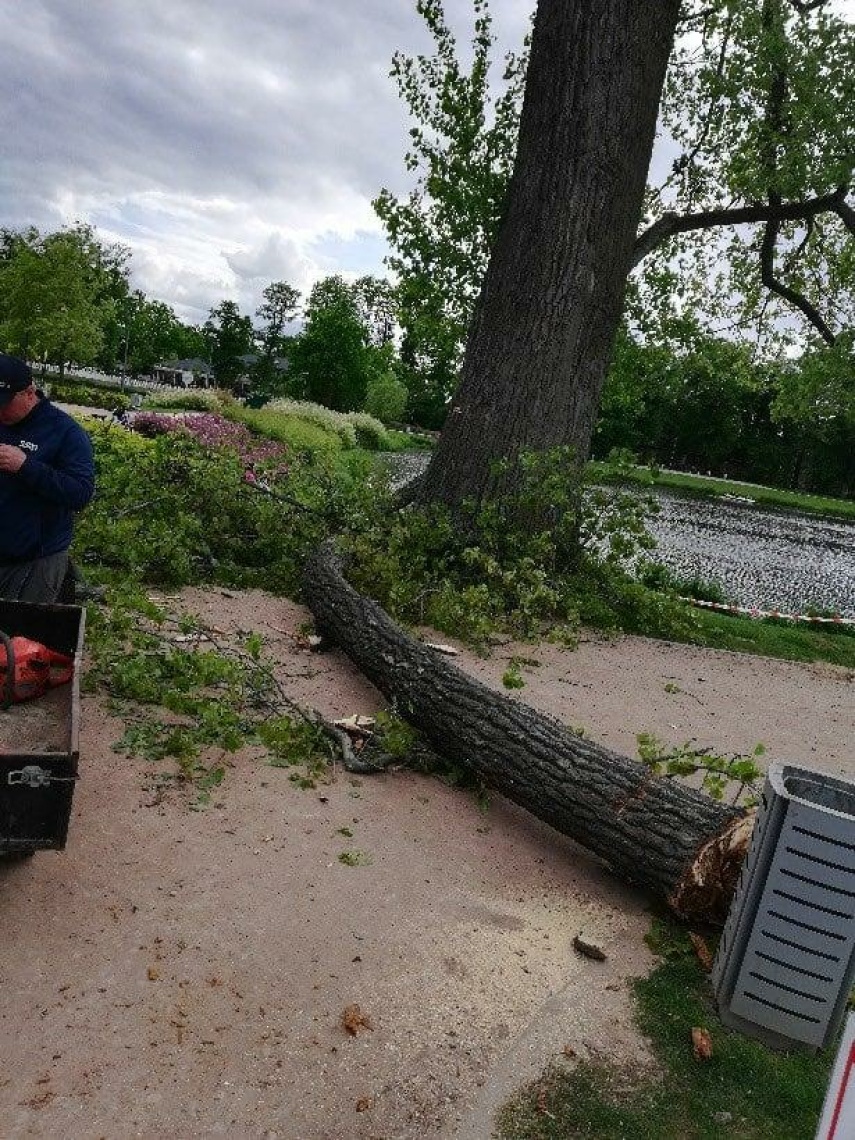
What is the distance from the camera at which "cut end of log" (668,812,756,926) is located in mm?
3660

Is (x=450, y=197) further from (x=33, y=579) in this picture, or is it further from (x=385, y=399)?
(x=385, y=399)

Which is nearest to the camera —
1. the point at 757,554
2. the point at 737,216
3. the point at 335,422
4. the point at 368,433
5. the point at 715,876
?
the point at 715,876

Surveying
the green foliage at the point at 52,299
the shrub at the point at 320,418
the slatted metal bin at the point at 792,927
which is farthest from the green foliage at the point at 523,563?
the green foliage at the point at 52,299

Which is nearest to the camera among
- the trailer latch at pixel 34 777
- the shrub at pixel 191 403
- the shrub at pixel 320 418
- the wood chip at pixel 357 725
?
the trailer latch at pixel 34 777

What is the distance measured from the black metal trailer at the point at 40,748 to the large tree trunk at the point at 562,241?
5904 millimetres

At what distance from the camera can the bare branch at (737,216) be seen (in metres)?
10.9

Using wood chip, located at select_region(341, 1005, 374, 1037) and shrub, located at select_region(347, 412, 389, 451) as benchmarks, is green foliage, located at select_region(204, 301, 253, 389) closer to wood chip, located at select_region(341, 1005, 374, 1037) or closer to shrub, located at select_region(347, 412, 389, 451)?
shrub, located at select_region(347, 412, 389, 451)

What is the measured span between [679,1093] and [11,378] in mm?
4015

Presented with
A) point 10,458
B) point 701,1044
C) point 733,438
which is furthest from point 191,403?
point 733,438

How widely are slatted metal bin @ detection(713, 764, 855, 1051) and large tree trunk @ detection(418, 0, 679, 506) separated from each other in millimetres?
6636

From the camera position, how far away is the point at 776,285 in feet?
45.9

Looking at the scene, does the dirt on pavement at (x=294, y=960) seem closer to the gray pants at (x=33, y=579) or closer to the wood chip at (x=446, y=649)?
the gray pants at (x=33, y=579)

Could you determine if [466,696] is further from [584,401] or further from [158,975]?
[584,401]

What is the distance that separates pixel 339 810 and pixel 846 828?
90.7 inches
